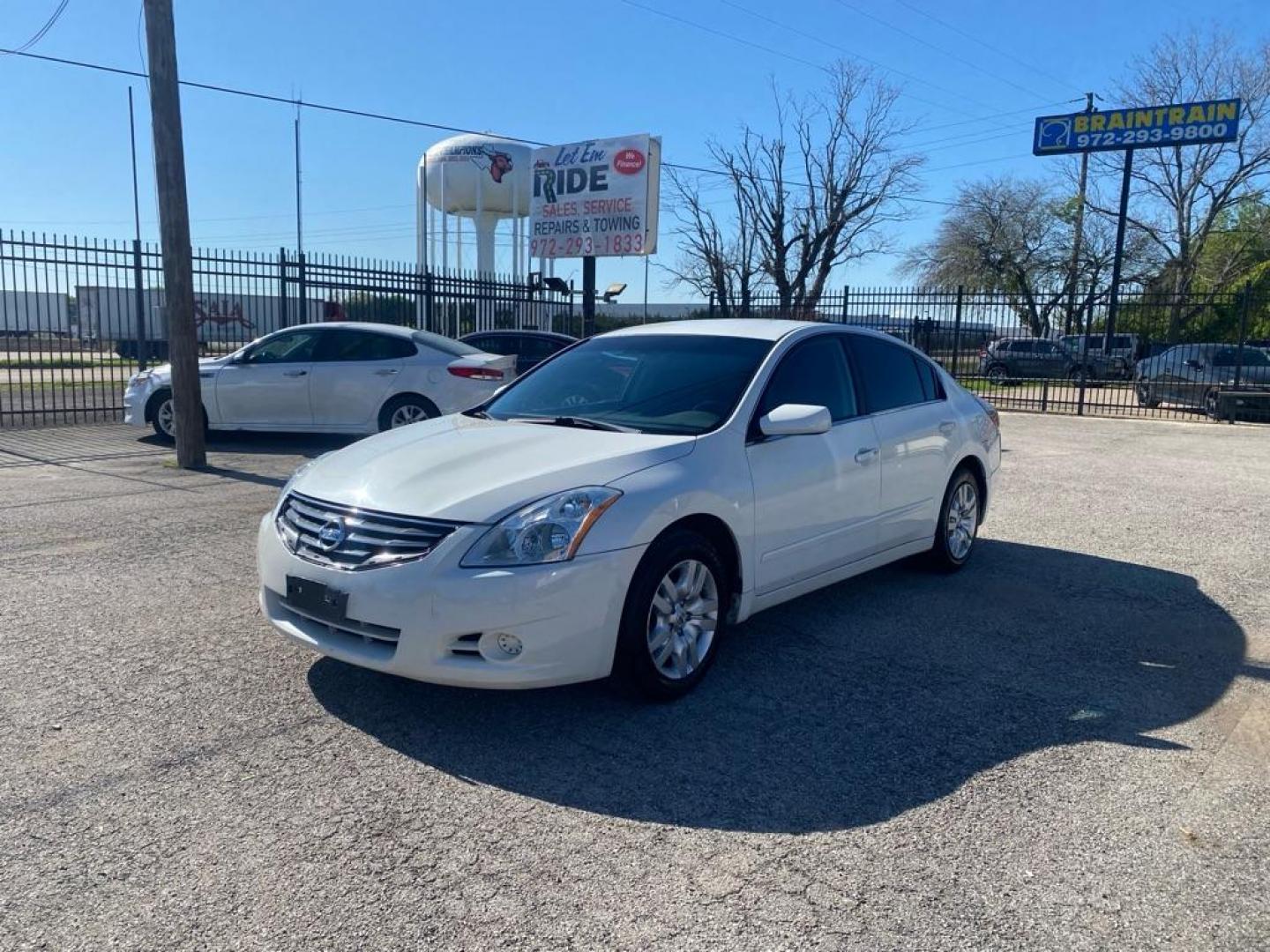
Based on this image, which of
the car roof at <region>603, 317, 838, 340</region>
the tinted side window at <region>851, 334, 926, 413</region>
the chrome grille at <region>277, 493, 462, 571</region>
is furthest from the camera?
the tinted side window at <region>851, 334, 926, 413</region>

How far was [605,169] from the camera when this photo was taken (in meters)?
19.0

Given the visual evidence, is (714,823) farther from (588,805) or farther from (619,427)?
(619,427)

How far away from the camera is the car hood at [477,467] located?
3.74 metres

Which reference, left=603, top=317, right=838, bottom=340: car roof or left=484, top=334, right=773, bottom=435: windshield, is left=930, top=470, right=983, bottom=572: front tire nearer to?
left=603, top=317, right=838, bottom=340: car roof

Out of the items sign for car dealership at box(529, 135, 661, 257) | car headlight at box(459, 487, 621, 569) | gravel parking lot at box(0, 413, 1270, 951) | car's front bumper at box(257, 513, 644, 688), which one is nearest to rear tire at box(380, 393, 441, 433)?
gravel parking lot at box(0, 413, 1270, 951)

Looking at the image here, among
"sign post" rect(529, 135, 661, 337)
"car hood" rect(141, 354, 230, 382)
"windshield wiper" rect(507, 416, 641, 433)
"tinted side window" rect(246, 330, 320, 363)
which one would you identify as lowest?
"windshield wiper" rect(507, 416, 641, 433)

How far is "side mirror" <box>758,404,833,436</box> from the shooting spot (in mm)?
4445

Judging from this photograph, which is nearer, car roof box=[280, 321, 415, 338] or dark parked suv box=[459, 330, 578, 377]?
car roof box=[280, 321, 415, 338]

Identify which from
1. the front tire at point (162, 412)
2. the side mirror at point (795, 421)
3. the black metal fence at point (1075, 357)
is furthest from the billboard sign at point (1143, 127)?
the side mirror at point (795, 421)

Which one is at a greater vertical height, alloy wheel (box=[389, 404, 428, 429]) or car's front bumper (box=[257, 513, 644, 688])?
alloy wheel (box=[389, 404, 428, 429])

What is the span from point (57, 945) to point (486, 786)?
1311mm

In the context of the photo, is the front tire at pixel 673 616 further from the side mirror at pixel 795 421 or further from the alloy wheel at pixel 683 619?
the side mirror at pixel 795 421

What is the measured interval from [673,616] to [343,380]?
7.94 m

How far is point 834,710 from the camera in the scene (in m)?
4.10
